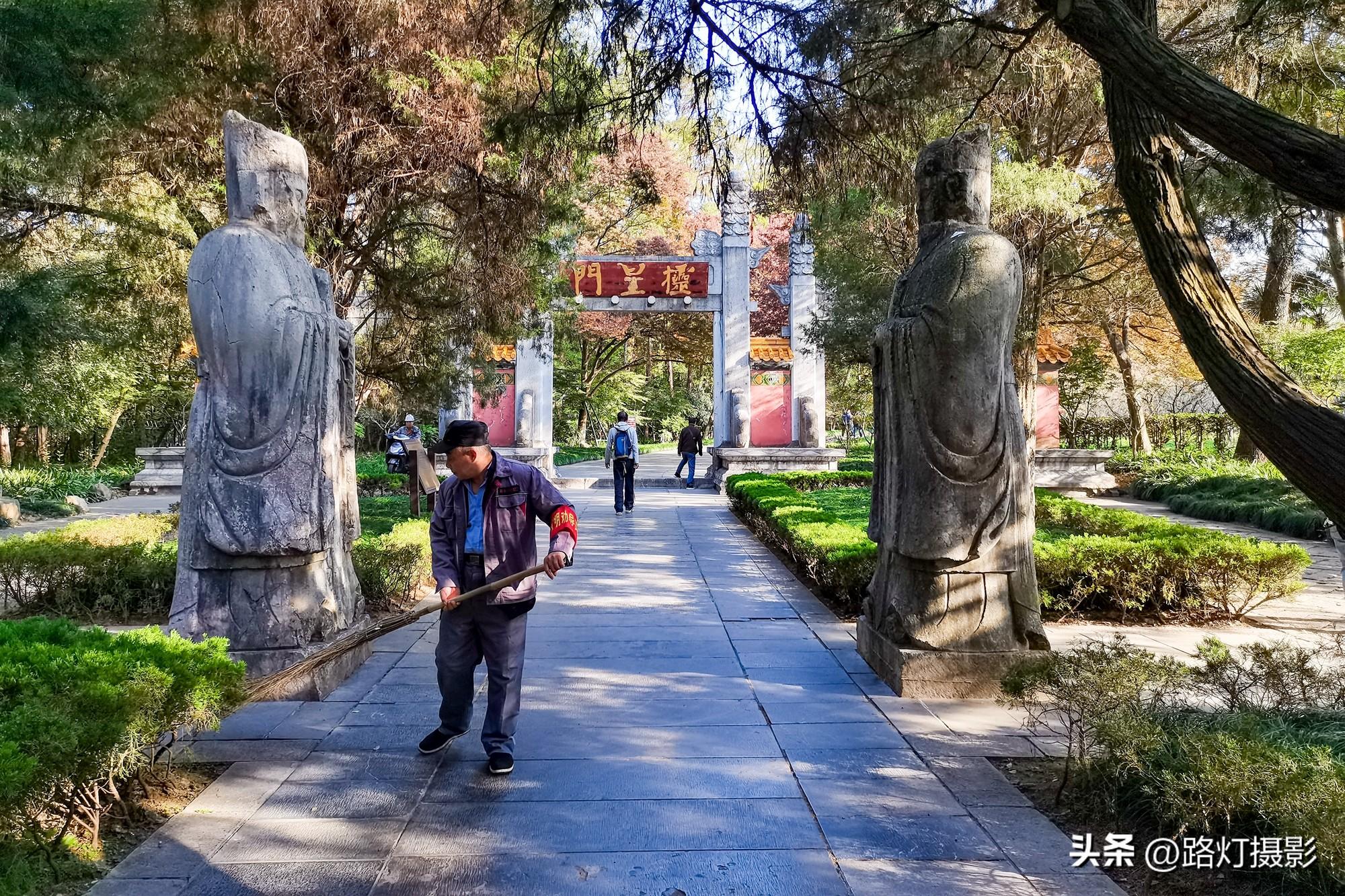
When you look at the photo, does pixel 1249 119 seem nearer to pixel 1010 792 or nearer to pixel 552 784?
pixel 1010 792

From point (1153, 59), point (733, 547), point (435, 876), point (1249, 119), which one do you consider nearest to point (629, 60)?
point (1153, 59)

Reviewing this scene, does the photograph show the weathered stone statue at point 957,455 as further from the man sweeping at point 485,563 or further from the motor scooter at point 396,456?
the motor scooter at point 396,456

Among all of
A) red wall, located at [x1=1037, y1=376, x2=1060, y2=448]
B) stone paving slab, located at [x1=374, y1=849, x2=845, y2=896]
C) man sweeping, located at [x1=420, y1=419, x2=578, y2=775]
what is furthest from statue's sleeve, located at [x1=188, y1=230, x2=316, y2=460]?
red wall, located at [x1=1037, y1=376, x2=1060, y2=448]

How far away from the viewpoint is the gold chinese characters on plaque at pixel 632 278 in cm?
2031

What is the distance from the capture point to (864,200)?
7582mm

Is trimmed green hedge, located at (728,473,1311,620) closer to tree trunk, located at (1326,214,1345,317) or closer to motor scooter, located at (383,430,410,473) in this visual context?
tree trunk, located at (1326,214,1345,317)

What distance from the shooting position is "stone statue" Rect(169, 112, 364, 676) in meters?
4.61

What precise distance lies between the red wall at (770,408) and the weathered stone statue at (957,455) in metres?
15.8

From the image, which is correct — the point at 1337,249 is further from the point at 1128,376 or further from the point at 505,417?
the point at 505,417

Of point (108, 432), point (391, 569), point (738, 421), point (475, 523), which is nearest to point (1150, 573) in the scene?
point (475, 523)

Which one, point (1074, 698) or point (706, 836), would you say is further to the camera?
point (1074, 698)

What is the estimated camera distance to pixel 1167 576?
21.7 feet

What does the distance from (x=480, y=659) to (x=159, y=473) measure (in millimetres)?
17504

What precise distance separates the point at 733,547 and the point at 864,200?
14.9 ft
